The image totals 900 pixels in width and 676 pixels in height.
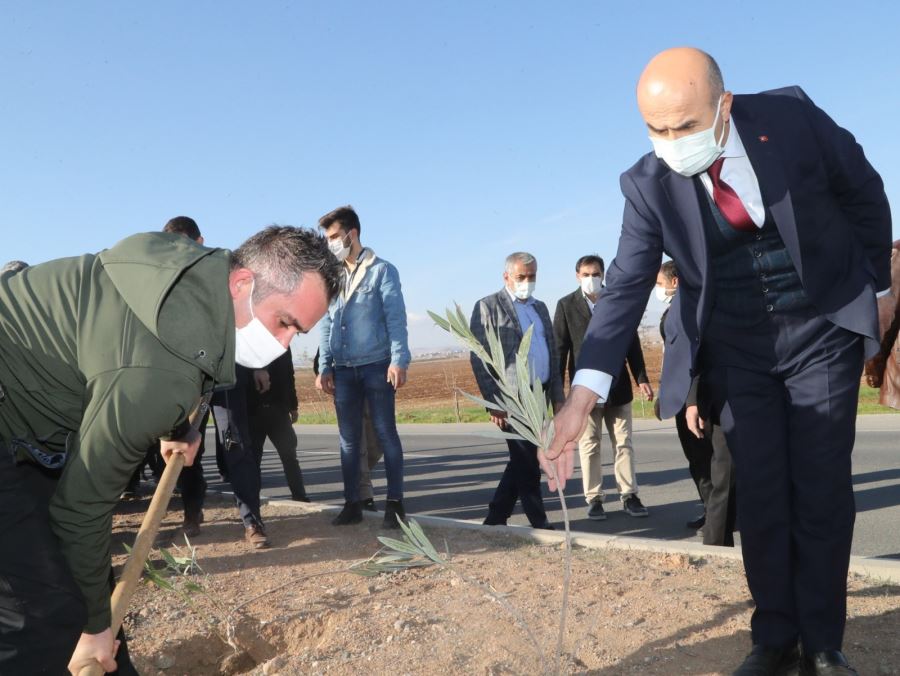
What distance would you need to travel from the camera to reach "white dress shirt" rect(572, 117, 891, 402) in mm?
2904

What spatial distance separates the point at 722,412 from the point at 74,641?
2.34m

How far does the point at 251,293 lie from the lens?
2357 millimetres

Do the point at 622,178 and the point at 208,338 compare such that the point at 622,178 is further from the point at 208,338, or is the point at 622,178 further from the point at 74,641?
the point at 74,641

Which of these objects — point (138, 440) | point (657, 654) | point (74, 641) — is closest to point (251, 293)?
point (138, 440)

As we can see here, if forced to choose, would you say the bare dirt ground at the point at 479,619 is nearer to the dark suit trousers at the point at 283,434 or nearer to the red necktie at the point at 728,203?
the red necktie at the point at 728,203

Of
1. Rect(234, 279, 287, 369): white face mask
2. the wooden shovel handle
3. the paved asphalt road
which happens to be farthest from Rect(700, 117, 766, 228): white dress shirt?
the wooden shovel handle

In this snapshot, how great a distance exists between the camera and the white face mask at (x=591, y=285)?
273 inches

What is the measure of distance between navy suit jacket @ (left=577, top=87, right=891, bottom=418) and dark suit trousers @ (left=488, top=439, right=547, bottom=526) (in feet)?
8.65

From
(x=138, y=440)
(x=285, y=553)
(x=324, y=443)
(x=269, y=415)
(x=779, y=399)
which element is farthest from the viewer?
(x=324, y=443)

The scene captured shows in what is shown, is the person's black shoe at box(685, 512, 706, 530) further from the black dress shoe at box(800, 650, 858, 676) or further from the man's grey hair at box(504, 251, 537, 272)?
the black dress shoe at box(800, 650, 858, 676)

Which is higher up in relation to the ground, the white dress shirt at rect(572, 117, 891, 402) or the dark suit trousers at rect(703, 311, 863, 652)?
the white dress shirt at rect(572, 117, 891, 402)

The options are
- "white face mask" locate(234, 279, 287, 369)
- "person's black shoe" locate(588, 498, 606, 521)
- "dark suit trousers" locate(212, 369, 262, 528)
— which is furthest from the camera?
"person's black shoe" locate(588, 498, 606, 521)

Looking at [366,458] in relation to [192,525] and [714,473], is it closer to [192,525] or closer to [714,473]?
[192,525]

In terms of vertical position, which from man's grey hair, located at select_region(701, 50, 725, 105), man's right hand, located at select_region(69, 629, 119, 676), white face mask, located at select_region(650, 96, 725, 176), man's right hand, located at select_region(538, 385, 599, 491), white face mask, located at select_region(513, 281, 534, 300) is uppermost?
man's grey hair, located at select_region(701, 50, 725, 105)
